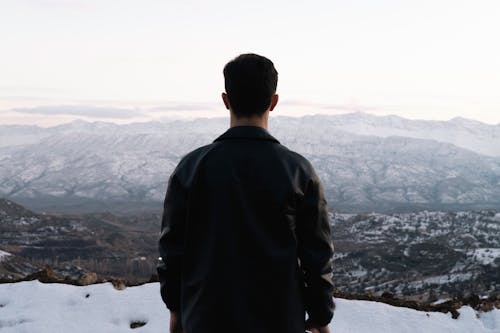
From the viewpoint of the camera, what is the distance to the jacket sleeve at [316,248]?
13.5 feet

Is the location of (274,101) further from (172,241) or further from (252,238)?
(172,241)

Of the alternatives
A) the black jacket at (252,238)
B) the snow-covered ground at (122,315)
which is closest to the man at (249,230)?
the black jacket at (252,238)

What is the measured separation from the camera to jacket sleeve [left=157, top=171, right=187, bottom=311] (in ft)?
14.1

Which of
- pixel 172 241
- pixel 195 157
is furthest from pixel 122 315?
pixel 195 157

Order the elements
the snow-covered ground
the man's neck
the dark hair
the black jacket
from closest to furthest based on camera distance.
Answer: the black jacket
the dark hair
the man's neck
the snow-covered ground

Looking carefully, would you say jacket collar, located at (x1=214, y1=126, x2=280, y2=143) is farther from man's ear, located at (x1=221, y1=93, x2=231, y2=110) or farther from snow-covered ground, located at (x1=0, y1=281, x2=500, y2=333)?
snow-covered ground, located at (x1=0, y1=281, x2=500, y2=333)

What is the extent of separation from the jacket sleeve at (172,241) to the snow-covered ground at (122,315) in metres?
7.27

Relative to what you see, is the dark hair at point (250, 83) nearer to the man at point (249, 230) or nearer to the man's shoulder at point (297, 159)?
the man at point (249, 230)

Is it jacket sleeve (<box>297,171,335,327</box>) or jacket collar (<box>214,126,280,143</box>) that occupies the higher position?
jacket collar (<box>214,126,280,143</box>)

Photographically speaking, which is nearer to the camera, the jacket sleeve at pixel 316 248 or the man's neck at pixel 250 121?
Result: the jacket sleeve at pixel 316 248

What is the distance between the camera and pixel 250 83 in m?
4.23

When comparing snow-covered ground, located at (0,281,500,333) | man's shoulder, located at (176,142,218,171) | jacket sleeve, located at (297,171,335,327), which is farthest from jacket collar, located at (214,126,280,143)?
snow-covered ground, located at (0,281,500,333)

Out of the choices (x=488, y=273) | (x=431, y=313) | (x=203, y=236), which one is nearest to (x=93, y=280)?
(x=431, y=313)

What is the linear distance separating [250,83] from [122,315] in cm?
917
